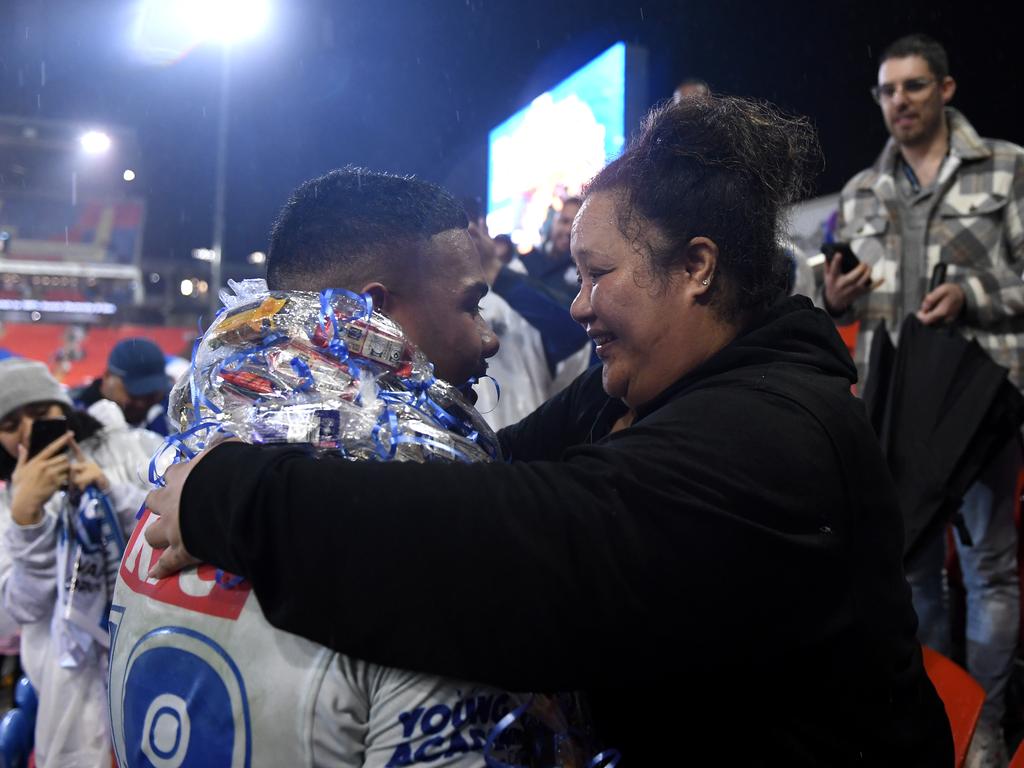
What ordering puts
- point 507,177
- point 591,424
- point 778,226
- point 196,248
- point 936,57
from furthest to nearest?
1. point 196,248
2. point 507,177
3. point 936,57
4. point 591,424
5. point 778,226

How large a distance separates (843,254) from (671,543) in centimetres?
255

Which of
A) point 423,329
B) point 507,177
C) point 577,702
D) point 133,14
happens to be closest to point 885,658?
point 577,702

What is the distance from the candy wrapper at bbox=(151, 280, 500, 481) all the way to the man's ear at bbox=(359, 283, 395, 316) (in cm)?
19

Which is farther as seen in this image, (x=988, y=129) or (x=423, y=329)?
(x=988, y=129)

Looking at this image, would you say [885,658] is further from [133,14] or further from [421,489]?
[133,14]

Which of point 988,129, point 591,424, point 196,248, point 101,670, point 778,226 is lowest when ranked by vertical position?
point 196,248

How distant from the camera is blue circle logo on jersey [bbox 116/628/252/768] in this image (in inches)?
42.7

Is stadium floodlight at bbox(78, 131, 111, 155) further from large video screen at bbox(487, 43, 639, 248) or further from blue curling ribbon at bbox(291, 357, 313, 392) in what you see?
blue curling ribbon at bbox(291, 357, 313, 392)

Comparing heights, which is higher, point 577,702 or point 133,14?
point 133,14

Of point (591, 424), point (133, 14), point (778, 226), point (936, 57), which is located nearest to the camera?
point (778, 226)

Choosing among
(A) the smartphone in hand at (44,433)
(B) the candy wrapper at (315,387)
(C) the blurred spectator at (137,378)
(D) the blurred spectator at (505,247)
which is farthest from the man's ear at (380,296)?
(C) the blurred spectator at (137,378)

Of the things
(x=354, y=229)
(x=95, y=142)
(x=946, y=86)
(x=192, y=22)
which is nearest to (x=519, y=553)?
(x=354, y=229)

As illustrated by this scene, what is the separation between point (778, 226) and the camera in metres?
1.49

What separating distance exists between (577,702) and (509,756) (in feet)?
0.62
